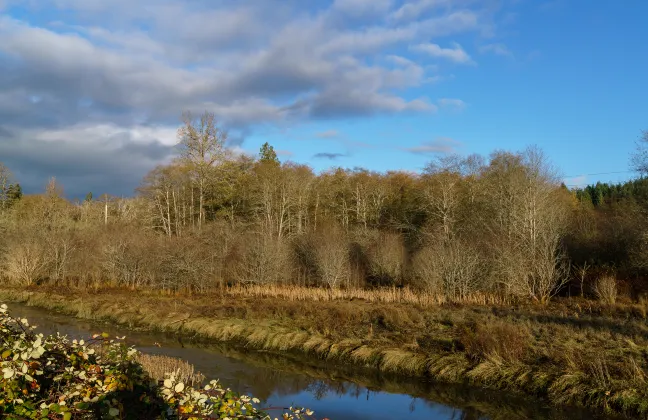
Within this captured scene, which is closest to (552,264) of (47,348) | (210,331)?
(210,331)

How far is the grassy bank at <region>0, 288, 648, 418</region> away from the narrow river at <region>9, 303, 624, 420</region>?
0.54m

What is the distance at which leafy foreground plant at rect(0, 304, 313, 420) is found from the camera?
3742mm

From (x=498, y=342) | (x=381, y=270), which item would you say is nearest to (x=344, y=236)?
(x=381, y=270)

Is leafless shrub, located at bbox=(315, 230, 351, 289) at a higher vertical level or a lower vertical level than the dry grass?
higher

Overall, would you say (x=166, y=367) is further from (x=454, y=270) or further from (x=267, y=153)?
(x=267, y=153)

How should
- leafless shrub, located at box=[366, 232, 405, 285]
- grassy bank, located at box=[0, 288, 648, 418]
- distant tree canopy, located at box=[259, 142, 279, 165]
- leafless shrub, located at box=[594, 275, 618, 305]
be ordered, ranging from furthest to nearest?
distant tree canopy, located at box=[259, 142, 279, 165] < leafless shrub, located at box=[366, 232, 405, 285] < leafless shrub, located at box=[594, 275, 618, 305] < grassy bank, located at box=[0, 288, 648, 418]

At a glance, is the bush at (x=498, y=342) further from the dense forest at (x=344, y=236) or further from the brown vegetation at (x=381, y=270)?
the dense forest at (x=344, y=236)

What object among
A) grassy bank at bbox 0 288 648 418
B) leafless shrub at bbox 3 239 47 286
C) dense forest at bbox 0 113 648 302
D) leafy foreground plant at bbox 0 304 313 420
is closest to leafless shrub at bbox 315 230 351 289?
dense forest at bbox 0 113 648 302

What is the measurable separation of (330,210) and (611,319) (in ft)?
130

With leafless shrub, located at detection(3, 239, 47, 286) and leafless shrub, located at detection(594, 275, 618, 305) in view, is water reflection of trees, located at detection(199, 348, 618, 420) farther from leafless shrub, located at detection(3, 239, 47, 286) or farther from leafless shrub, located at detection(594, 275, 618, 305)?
leafless shrub, located at detection(3, 239, 47, 286)

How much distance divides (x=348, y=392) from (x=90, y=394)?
1086 cm

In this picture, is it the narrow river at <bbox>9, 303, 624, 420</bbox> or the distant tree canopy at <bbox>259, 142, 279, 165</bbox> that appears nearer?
the narrow river at <bbox>9, 303, 624, 420</bbox>

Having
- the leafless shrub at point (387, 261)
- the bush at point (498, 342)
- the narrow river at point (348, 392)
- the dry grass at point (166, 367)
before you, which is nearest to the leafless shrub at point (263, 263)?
the leafless shrub at point (387, 261)

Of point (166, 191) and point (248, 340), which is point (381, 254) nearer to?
point (248, 340)
